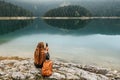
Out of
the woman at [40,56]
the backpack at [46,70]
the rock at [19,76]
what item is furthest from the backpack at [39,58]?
the rock at [19,76]

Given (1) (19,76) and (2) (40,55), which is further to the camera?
(2) (40,55)

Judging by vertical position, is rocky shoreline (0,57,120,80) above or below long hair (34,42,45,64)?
below

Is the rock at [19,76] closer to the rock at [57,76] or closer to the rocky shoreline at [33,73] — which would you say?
the rocky shoreline at [33,73]

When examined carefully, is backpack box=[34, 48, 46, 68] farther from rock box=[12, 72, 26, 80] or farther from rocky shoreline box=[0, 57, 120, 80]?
rock box=[12, 72, 26, 80]

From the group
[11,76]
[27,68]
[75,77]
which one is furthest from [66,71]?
[11,76]

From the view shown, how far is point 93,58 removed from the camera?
45.7 meters

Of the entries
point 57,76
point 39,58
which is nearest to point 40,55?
point 39,58

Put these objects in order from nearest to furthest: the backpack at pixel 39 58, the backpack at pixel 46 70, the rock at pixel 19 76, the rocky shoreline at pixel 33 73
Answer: the rock at pixel 19 76 → the backpack at pixel 46 70 → the rocky shoreline at pixel 33 73 → the backpack at pixel 39 58

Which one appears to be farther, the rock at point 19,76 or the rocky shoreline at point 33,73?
the rocky shoreline at point 33,73

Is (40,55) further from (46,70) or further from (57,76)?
(57,76)

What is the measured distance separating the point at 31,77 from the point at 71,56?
23813mm

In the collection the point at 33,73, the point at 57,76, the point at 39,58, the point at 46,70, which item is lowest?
the point at 57,76

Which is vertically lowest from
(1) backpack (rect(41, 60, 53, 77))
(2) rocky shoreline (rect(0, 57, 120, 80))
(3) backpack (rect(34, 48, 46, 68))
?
(2) rocky shoreline (rect(0, 57, 120, 80))

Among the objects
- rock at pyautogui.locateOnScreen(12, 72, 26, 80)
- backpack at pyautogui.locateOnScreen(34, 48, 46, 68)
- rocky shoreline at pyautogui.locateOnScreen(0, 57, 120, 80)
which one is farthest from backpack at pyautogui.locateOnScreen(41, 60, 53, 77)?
rock at pyautogui.locateOnScreen(12, 72, 26, 80)
